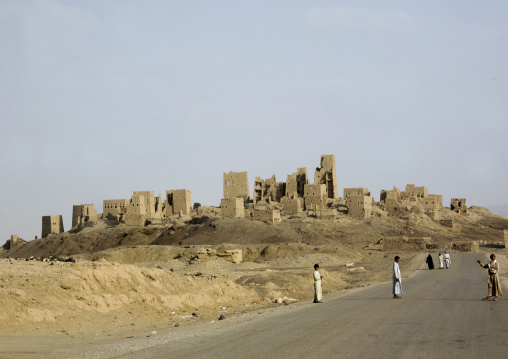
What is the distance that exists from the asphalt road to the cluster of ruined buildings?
6474 centimetres

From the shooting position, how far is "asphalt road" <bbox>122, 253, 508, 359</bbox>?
11195mm

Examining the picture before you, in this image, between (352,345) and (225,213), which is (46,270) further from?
(225,213)

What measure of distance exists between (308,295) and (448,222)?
6968 centimetres

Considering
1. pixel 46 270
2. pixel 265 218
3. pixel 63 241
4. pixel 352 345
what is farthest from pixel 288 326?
pixel 63 241

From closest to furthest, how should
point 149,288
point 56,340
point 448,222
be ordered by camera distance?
1. point 56,340
2. point 149,288
3. point 448,222

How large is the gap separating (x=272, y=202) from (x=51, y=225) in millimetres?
35100

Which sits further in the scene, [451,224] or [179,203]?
[179,203]

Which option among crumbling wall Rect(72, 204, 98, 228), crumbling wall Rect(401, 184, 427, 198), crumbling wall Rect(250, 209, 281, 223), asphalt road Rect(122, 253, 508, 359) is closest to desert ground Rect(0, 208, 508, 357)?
asphalt road Rect(122, 253, 508, 359)

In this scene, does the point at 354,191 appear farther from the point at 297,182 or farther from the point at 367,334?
the point at 367,334

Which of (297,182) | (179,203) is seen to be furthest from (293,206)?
(179,203)

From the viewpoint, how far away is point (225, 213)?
280ft

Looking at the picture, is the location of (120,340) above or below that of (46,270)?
below

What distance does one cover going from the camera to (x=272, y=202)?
101375mm

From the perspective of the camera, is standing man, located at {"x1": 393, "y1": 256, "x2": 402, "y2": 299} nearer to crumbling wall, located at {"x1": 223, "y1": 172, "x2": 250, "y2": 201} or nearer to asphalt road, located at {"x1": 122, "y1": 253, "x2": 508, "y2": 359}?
asphalt road, located at {"x1": 122, "y1": 253, "x2": 508, "y2": 359}
